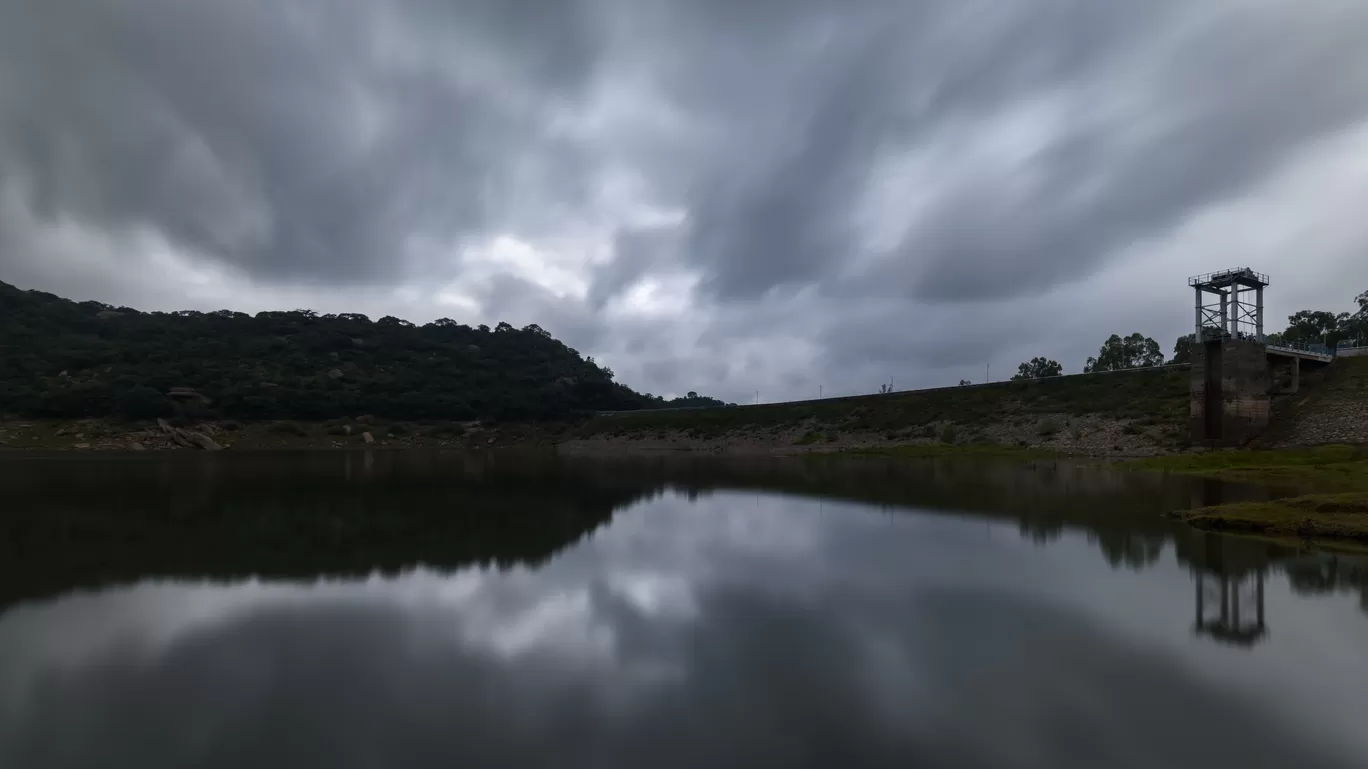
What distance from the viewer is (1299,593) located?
424 inches

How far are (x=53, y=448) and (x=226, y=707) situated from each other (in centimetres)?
8543

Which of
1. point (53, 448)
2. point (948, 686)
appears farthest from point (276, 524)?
point (53, 448)

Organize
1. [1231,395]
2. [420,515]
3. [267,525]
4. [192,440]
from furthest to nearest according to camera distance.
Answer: [192,440] < [1231,395] < [420,515] < [267,525]

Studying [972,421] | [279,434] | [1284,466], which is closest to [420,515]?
[1284,466]

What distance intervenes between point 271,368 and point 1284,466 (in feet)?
407

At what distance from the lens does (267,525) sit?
17906 millimetres

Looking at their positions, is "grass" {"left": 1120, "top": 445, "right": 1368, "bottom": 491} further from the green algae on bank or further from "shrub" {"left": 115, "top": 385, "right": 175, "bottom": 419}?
"shrub" {"left": 115, "top": 385, "right": 175, "bottom": 419}

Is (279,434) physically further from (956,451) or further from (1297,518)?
(1297,518)

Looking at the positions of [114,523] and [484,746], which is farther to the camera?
[114,523]

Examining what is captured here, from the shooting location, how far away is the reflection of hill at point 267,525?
13016 millimetres

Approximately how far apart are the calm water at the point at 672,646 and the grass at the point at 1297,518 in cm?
168

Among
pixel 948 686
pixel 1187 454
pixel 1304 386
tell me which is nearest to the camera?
pixel 948 686

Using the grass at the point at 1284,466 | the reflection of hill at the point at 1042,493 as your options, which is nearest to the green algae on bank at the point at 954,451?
the reflection of hill at the point at 1042,493

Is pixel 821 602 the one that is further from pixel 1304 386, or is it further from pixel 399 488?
pixel 1304 386
